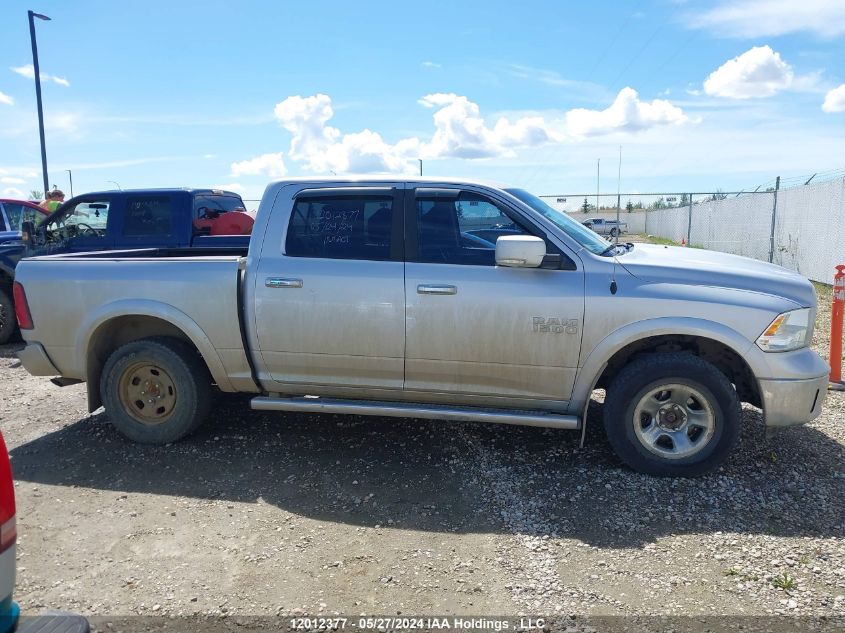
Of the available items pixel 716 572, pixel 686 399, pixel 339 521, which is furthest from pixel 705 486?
pixel 339 521

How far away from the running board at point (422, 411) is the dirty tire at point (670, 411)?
0.32m

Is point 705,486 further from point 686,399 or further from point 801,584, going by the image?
point 801,584

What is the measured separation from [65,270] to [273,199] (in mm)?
1704

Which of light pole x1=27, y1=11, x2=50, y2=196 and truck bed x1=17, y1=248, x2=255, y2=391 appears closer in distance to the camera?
truck bed x1=17, y1=248, x2=255, y2=391

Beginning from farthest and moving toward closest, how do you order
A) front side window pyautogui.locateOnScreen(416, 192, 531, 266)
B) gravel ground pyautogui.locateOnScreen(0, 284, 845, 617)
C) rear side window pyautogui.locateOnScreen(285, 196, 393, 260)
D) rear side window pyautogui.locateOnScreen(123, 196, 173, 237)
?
rear side window pyautogui.locateOnScreen(123, 196, 173, 237) → rear side window pyautogui.locateOnScreen(285, 196, 393, 260) → front side window pyautogui.locateOnScreen(416, 192, 531, 266) → gravel ground pyautogui.locateOnScreen(0, 284, 845, 617)

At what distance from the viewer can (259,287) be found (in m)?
4.43

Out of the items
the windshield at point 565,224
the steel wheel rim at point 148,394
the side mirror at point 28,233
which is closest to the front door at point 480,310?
the windshield at point 565,224

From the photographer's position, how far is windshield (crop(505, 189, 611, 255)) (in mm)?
4324

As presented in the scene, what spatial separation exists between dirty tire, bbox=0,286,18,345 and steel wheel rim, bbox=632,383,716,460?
846 cm

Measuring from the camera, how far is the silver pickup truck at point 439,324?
3.97m

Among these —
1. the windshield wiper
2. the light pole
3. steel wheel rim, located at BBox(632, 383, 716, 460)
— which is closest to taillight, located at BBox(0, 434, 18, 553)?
steel wheel rim, located at BBox(632, 383, 716, 460)

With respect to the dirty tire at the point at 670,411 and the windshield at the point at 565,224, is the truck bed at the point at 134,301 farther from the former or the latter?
the dirty tire at the point at 670,411

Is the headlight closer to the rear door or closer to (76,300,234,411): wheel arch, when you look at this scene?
the rear door

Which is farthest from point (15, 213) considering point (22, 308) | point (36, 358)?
point (36, 358)
